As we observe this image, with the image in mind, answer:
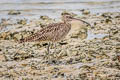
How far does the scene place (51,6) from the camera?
23.9 metres

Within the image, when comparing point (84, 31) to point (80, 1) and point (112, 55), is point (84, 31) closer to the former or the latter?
point (112, 55)

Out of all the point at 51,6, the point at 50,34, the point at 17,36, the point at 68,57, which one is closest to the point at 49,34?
the point at 50,34

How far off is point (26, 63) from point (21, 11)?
38.1 feet

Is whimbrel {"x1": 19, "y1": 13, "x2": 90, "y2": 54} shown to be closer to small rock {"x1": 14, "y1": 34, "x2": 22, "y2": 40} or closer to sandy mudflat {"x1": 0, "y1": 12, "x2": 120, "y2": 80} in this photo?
sandy mudflat {"x1": 0, "y1": 12, "x2": 120, "y2": 80}

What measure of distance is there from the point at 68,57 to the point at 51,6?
12.5 metres

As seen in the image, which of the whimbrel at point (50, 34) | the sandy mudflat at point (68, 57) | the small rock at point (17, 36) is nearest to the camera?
the sandy mudflat at point (68, 57)

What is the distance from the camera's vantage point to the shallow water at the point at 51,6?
21516 mm

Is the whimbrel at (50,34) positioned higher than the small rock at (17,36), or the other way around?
the whimbrel at (50,34)

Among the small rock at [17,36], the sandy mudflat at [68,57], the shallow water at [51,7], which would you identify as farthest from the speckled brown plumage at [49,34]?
the shallow water at [51,7]

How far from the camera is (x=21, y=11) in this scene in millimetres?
22484

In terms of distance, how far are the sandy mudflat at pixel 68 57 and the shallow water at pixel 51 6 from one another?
5.13 metres

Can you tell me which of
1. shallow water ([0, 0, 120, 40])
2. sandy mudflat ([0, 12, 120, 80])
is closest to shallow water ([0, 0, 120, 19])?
shallow water ([0, 0, 120, 40])

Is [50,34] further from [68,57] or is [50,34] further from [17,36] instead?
[17,36]

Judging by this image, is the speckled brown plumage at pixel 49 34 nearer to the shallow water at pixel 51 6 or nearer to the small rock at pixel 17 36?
the small rock at pixel 17 36
